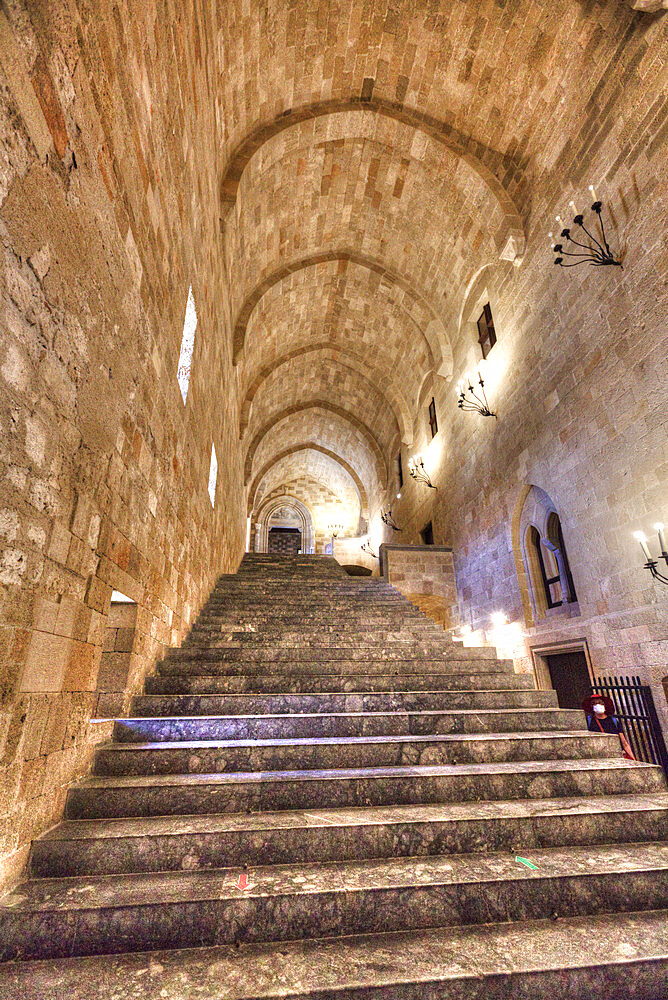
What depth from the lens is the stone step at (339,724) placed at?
314 centimetres

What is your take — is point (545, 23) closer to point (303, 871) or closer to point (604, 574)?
point (604, 574)

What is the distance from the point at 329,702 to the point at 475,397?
23.2 feet

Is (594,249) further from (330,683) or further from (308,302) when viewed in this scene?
(308,302)

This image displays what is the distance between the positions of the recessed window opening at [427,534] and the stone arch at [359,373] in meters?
2.99

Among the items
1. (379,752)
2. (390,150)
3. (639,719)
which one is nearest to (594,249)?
(639,719)

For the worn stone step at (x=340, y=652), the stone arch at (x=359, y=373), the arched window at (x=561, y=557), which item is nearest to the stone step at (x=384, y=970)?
the worn stone step at (x=340, y=652)

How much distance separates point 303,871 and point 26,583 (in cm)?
171

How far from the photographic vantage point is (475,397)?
9164mm

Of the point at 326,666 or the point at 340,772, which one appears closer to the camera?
the point at 340,772

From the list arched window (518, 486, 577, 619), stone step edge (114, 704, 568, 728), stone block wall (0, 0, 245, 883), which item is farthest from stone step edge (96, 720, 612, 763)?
arched window (518, 486, 577, 619)

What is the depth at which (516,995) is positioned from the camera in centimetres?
159

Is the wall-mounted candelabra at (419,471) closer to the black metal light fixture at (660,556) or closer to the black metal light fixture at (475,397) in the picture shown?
the black metal light fixture at (475,397)

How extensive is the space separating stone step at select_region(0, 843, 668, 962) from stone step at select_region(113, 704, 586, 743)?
3.81ft

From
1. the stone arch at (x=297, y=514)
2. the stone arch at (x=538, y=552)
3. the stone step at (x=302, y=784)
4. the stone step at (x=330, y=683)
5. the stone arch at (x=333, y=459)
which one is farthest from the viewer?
the stone arch at (x=297, y=514)
